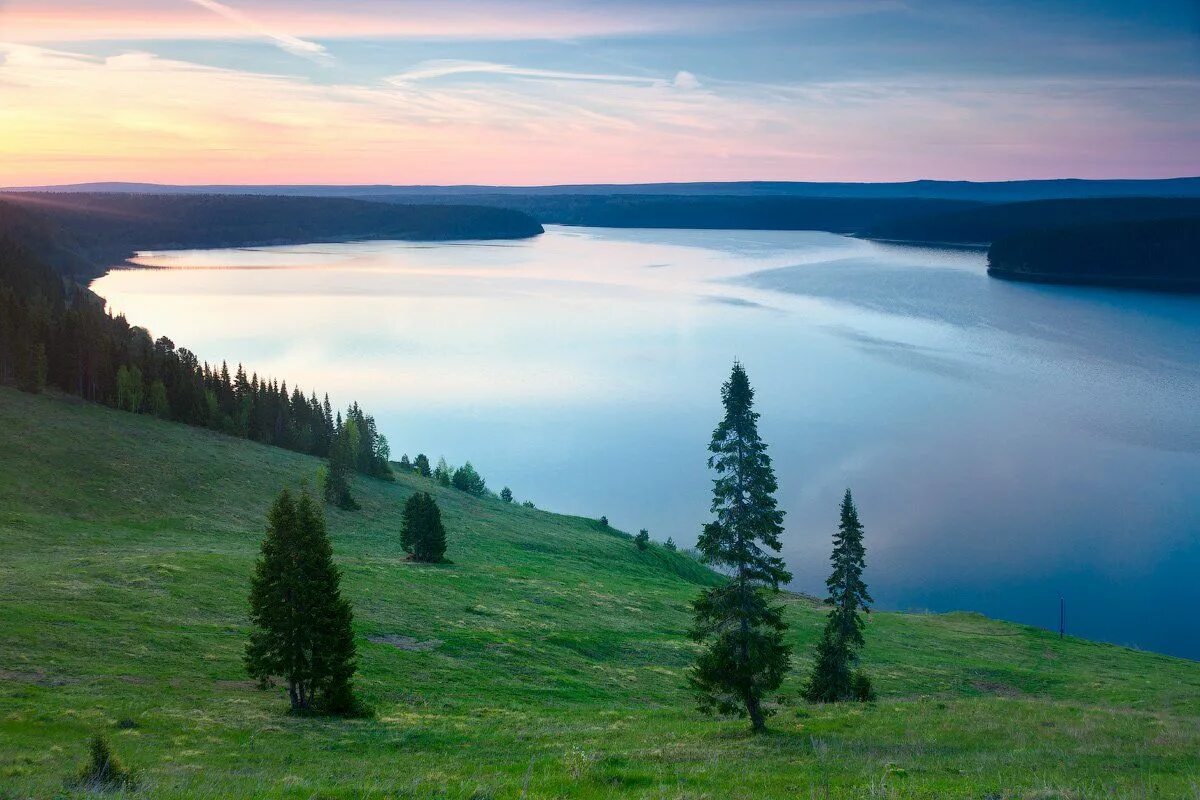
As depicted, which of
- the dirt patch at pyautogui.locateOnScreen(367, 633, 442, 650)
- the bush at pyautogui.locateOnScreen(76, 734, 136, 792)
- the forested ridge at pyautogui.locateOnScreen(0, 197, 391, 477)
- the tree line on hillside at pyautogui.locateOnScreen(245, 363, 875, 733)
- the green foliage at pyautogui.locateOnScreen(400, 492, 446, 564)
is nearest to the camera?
the bush at pyautogui.locateOnScreen(76, 734, 136, 792)

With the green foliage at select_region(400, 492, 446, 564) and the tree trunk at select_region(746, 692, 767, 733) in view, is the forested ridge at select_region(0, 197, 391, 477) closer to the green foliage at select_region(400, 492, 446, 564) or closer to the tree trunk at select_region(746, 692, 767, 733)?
the green foliage at select_region(400, 492, 446, 564)

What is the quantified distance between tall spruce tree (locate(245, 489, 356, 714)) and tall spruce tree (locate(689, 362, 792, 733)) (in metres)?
12.0

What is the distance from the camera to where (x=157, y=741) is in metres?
23.9

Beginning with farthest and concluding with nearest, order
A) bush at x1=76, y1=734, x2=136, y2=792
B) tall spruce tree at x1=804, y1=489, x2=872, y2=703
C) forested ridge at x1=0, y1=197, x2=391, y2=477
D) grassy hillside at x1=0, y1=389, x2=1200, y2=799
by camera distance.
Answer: forested ridge at x1=0, y1=197, x2=391, y2=477, tall spruce tree at x1=804, y1=489, x2=872, y2=703, grassy hillside at x1=0, y1=389, x2=1200, y2=799, bush at x1=76, y1=734, x2=136, y2=792

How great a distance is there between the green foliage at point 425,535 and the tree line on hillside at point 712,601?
2624 cm

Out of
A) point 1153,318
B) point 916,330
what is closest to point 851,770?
point 916,330

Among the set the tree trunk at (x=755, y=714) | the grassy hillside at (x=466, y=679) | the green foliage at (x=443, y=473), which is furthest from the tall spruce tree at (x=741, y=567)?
the green foliage at (x=443, y=473)

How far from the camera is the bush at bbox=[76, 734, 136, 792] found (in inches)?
713

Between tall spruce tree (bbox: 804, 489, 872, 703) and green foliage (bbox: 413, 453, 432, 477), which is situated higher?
tall spruce tree (bbox: 804, 489, 872, 703)

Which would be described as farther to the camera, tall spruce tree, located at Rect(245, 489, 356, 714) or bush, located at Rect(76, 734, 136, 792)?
tall spruce tree, located at Rect(245, 489, 356, 714)

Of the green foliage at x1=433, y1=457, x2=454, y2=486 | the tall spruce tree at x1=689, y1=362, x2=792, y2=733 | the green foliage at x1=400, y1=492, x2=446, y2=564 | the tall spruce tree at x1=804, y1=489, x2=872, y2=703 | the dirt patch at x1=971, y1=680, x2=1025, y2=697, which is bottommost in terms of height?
the green foliage at x1=433, y1=457, x2=454, y2=486

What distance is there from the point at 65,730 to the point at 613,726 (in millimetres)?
16193

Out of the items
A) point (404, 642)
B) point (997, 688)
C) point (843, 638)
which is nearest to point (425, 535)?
point (404, 642)

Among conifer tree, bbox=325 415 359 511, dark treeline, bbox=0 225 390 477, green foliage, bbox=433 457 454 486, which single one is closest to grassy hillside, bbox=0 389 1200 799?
conifer tree, bbox=325 415 359 511
